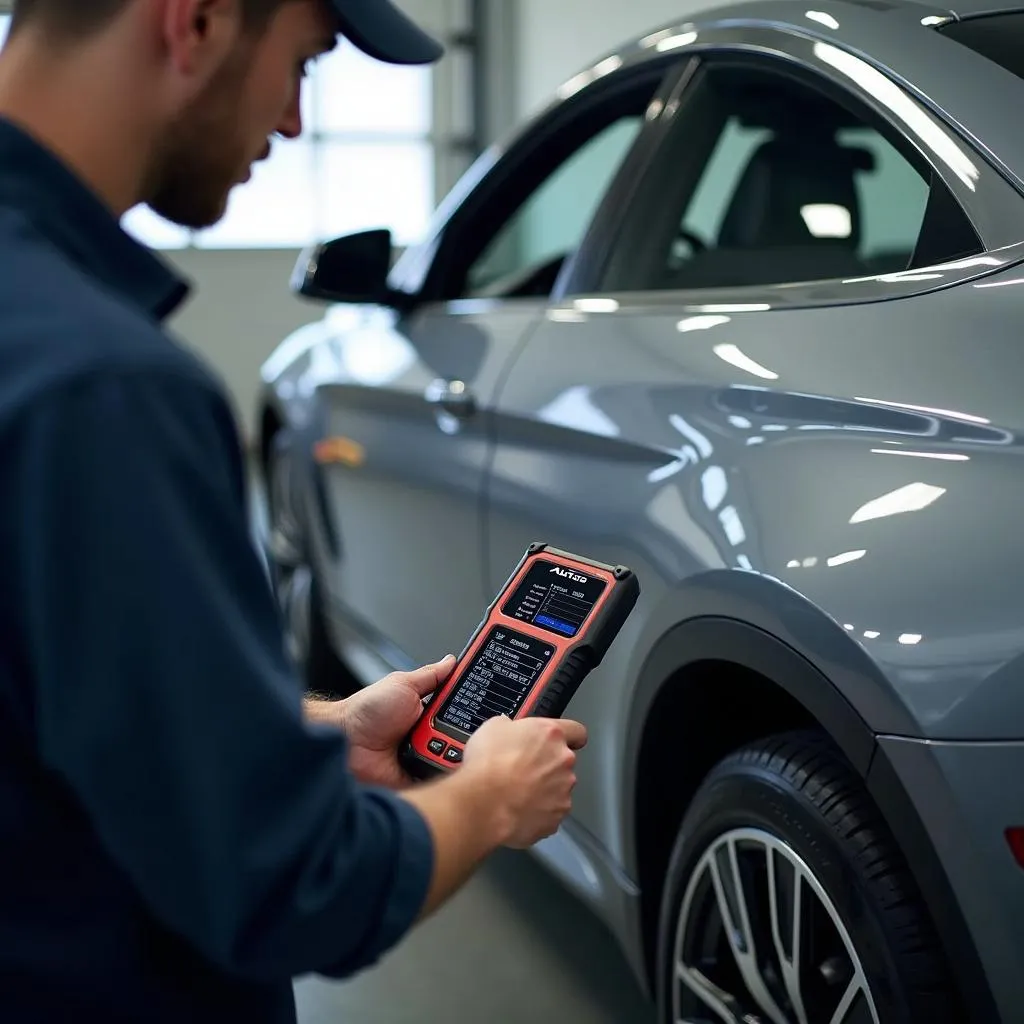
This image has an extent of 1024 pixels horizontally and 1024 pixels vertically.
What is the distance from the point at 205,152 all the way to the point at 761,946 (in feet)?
3.36

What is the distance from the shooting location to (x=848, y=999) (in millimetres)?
1293

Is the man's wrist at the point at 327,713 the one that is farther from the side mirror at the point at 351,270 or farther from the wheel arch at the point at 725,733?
the side mirror at the point at 351,270

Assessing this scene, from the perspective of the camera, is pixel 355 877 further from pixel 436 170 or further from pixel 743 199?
pixel 436 170

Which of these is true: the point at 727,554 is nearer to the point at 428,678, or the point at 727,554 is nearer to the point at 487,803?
the point at 428,678

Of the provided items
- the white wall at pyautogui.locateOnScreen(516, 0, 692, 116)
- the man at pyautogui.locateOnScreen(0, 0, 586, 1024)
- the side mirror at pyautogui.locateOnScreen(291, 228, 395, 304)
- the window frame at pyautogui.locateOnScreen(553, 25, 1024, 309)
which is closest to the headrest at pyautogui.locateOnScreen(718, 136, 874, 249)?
the window frame at pyautogui.locateOnScreen(553, 25, 1024, 309)

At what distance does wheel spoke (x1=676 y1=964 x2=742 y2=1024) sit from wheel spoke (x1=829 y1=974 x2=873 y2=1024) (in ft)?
0.60

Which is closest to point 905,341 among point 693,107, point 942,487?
point 942,487

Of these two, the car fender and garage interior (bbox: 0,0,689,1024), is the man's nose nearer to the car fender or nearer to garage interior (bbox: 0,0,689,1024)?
the car fender

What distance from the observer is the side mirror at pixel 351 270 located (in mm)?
2498

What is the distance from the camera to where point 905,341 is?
1320 millimetres

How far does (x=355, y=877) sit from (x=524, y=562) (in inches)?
23.1

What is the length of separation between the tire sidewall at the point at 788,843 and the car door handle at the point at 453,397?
79 centimetres

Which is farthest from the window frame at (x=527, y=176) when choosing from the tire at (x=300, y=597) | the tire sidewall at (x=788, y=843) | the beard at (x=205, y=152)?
the beard at (x=205, y=152)

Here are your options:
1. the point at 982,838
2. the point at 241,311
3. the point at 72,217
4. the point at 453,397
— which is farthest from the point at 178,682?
the point at 241,311
